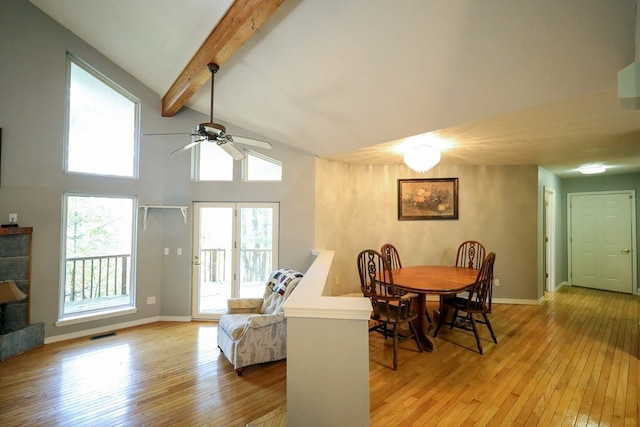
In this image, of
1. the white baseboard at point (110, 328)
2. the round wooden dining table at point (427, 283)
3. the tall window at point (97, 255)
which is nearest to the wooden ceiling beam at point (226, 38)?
the tall window at point (97, 255)

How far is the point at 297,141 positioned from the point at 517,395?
361 centimetres

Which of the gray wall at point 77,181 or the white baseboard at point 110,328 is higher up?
the gray wall at point 77,181

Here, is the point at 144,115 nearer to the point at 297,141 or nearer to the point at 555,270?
the point at 297,141

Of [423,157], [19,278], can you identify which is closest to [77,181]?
[19,278]

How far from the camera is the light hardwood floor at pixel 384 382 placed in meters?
1.95

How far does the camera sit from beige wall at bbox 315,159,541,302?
4430mm

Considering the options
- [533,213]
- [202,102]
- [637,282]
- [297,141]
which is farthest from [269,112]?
[637,282]

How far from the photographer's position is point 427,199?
15.4 feet

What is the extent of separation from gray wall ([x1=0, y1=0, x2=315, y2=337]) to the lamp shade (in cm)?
28

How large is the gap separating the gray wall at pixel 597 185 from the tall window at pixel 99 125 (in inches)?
323

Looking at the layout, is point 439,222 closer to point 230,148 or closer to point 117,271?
point 230,148

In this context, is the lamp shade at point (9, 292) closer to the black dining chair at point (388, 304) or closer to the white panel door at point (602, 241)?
the black dining chair at point (388, 304)

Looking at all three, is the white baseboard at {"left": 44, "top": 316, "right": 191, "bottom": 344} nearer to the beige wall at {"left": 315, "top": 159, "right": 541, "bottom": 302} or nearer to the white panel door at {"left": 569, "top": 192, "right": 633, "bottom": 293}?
the beige wall at {"left": 315, "top": 159, "right": 541, "bottom": 302}

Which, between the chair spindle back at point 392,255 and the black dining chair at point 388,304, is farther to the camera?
the chair spindle back at point 392,255
